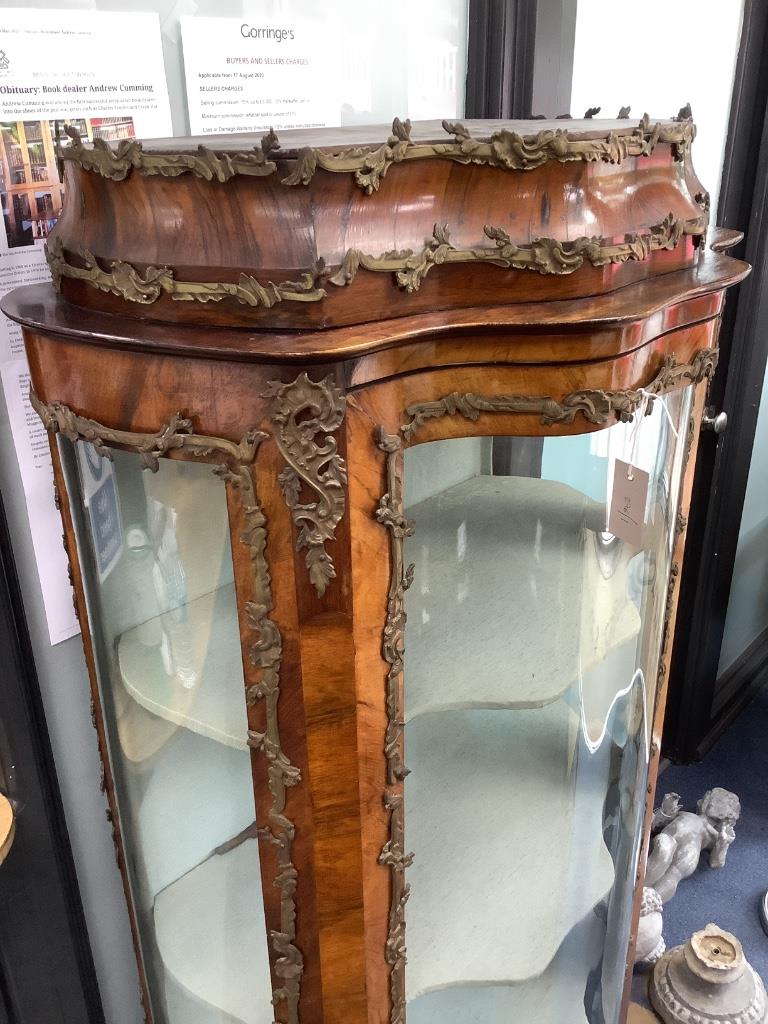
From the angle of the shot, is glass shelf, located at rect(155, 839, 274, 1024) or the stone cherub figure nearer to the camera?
glass shelf, located at rect(155, 839, 274, 1024)

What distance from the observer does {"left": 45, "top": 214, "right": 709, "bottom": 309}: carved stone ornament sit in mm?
548

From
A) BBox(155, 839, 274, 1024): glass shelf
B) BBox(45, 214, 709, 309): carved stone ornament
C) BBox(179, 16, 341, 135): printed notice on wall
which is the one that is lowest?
BBox(155, 839, 274, 1024): glass shelf

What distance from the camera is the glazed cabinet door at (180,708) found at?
0.65m

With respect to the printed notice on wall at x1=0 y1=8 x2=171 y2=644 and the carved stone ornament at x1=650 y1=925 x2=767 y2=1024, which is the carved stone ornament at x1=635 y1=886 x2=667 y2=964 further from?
the printed notice on wall at x1=0 y1=8 x2=171 y2=644

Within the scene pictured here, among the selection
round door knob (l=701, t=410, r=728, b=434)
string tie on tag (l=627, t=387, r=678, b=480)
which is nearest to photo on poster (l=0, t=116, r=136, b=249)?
string tie on tag (l=627, t=387, r=678, b=480)

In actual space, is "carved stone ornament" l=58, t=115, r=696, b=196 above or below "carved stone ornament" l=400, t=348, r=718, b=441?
above

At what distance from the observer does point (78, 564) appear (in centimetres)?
77

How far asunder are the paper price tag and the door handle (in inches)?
24.9

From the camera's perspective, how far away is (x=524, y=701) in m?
0.76

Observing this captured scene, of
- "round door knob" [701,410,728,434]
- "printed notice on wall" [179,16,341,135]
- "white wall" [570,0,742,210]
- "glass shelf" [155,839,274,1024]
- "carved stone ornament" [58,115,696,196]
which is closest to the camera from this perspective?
"carved stone ornament" [58,115,696,196]

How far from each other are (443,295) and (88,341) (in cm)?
24

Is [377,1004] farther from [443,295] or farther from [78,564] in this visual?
[443,295]

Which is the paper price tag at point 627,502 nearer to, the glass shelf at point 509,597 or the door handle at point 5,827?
the glass shelf at point 509,597

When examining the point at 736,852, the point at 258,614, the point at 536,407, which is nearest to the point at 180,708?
the point at 258,614
